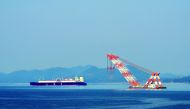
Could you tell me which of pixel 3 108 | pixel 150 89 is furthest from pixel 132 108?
pixel 150 89

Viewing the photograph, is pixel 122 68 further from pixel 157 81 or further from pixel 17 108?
pixel 17 108

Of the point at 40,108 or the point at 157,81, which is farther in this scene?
the point at 157,81

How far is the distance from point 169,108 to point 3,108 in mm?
28931

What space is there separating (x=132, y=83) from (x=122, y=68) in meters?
11.1

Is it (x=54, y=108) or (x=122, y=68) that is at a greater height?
(x=122, y=68)

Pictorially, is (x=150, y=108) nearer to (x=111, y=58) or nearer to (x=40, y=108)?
(x=40, y=108)

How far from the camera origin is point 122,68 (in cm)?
18338

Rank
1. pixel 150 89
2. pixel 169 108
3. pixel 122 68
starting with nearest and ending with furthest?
pixel 169 108 → pixel 122 68 → pixel 150 89

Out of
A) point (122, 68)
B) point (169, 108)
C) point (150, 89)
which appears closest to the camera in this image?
point (169, 108)

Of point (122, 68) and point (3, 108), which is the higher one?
point (122, 68)

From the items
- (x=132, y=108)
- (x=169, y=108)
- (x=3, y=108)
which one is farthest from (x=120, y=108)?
(x=3, y=108)

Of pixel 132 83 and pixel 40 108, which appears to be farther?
pixel 132 83

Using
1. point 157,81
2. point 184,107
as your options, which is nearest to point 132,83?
point 157,81

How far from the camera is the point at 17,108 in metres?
90.4
